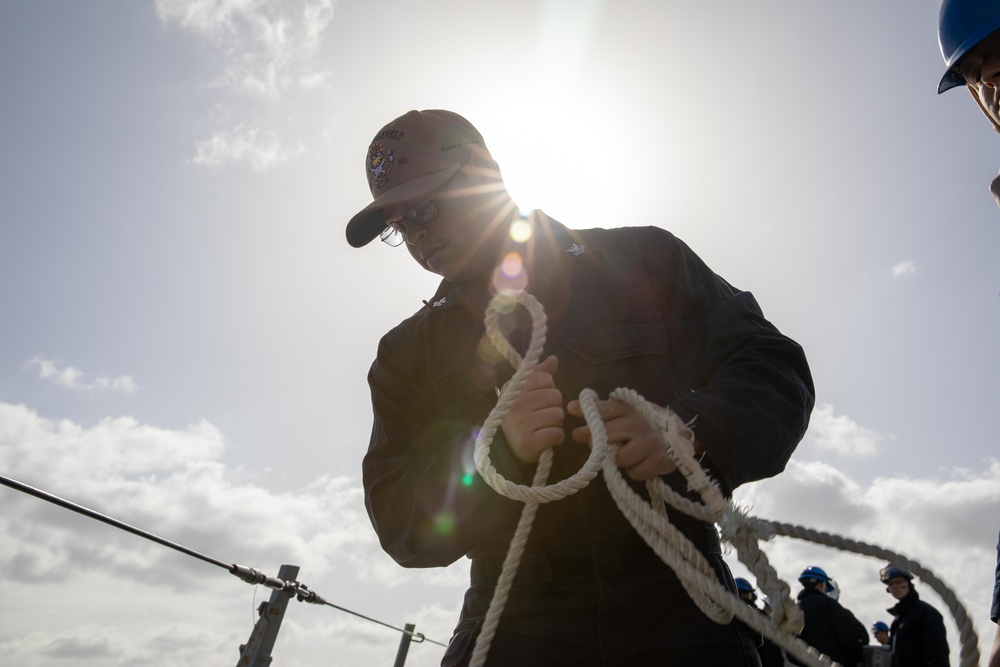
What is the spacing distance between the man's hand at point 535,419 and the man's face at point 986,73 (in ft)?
4.22

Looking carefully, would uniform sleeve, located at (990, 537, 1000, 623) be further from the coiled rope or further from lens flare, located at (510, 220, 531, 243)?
lens flare, located at (510, 220, 531, 243)

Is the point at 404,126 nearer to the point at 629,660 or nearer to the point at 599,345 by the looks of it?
the point at 599,345

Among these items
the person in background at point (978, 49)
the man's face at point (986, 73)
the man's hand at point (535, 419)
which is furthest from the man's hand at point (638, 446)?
the man's face at point (986, 73)

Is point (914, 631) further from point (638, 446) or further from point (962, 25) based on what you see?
point (638, 446)

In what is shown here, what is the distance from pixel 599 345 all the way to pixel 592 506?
46 centimetres

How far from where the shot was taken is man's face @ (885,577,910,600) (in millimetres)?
5812

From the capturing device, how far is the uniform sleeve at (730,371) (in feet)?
5.06

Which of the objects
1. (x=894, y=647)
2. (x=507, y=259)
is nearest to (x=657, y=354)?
(x=507, y=259)

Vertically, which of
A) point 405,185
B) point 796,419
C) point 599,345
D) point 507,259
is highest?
point 405,185

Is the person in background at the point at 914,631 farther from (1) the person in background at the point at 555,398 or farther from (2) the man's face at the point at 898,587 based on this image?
(1) the person in background at the point at 555,398

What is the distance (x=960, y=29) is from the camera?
1.79 metres

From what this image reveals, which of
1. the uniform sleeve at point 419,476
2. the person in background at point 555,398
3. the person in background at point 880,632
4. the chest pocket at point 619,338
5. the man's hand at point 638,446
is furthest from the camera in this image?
the person in background at point 880,632

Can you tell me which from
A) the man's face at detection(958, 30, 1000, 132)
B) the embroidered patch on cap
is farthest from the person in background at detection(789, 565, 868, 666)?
the embroidered patch on cap

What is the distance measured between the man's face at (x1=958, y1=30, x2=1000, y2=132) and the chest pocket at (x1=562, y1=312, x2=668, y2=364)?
37.5 inches
